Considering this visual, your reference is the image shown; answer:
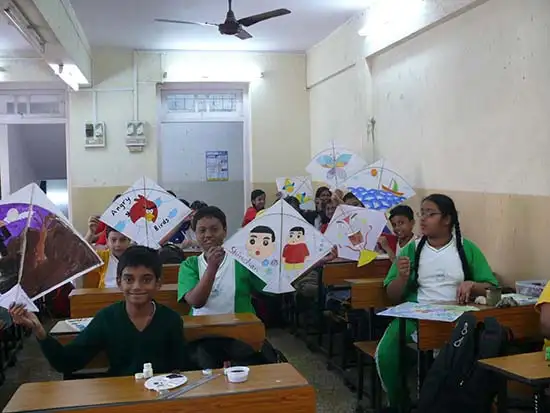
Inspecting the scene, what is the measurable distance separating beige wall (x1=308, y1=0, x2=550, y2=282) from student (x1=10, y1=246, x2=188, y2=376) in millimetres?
2258

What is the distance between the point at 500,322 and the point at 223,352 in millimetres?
1290

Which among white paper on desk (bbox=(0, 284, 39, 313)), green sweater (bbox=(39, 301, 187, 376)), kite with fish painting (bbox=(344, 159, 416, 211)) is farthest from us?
kite with fish painting (bbox=(344, 159, 416, 211))

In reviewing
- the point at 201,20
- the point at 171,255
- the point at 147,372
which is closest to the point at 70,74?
the point at 201,20

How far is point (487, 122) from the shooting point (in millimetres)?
4188

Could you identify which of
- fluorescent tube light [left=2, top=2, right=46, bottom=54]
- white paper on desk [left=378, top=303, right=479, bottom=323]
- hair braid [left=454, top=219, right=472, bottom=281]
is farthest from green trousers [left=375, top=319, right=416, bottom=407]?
fluorescent tube light [left=2, top=2, right=46, bottom=54]

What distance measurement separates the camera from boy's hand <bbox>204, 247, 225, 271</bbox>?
2865 mm

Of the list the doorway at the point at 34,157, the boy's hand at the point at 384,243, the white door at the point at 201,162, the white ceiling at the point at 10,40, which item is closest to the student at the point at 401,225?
the boy's hand at the point at 384,243

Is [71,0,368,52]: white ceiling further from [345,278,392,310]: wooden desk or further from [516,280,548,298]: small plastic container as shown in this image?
[516,280,548,298]: small plastic container

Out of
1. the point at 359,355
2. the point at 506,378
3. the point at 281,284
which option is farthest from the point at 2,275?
the point at 359,355

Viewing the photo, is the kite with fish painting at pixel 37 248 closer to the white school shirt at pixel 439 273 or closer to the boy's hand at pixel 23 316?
the boy's hand at pixel 23 316

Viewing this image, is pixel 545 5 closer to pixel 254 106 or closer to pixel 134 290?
pixel 134 290

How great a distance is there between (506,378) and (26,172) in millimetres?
8411

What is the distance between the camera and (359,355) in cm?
366

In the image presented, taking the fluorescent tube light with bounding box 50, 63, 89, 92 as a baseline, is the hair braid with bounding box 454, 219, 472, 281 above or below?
below
